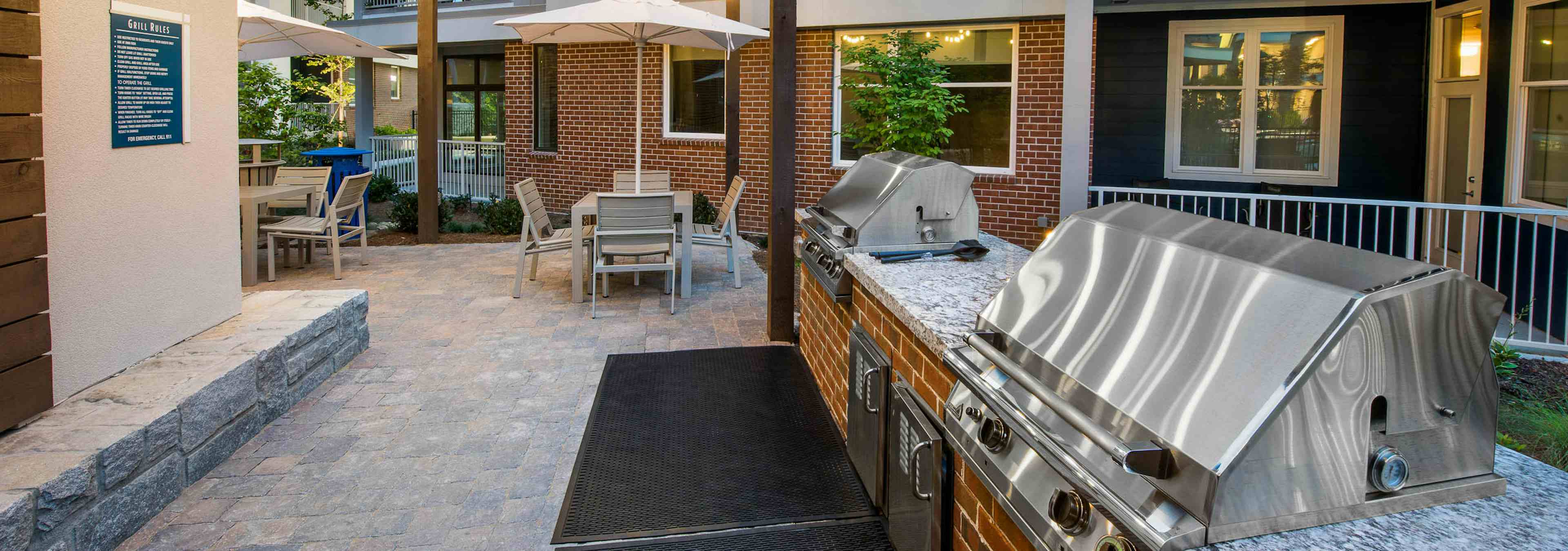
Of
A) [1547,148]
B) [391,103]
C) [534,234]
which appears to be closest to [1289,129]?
[1547,148]

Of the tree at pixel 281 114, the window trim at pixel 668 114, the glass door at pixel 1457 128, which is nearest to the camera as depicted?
the glass door at pixel 1457 128

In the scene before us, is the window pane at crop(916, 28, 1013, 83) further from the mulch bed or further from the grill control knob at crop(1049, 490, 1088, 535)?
the grill control knob at crop(1049, 490, 1088, 535)

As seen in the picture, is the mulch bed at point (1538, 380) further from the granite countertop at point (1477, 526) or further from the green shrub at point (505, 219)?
the green shrub at point (505, 219)

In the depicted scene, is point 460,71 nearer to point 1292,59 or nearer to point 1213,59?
point 1213,59

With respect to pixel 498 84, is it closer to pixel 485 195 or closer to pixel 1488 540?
pixel 485 195

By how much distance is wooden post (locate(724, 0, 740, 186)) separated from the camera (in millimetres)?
11023

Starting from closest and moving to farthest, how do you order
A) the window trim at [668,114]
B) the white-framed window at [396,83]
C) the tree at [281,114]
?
the window trim at [668,114] → the tree at [281,114] → the white-framed window at [396,83]

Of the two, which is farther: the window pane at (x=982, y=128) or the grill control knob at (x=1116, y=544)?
the window pane at (x=982, y=128)

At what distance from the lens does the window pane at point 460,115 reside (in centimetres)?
1612

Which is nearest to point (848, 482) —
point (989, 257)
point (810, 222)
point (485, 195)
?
point (989, 257)

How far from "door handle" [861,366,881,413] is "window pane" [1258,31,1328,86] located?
7.33 metres

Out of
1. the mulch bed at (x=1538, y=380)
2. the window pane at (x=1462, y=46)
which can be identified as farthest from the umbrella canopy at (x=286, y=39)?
the window pane at (x=1462, y=46)

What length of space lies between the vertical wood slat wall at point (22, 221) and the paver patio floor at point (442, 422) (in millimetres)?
651

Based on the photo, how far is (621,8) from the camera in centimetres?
741
